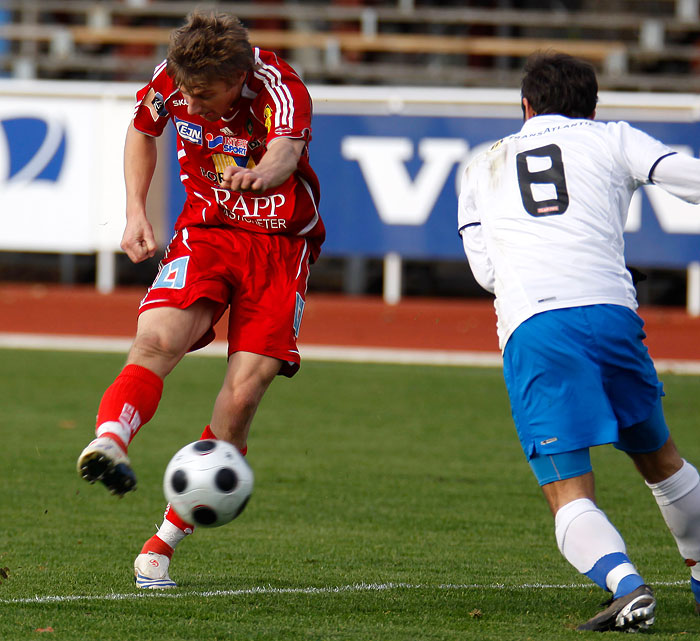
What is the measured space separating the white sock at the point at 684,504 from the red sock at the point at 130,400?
5.46 ft

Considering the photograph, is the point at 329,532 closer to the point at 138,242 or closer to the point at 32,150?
the point at 138,242

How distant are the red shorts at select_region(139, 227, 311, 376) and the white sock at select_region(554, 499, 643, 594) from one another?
1.26 m

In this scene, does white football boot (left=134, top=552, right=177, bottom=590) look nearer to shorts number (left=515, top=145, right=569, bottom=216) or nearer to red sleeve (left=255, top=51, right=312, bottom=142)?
red sleeve (left=255, top=51, right=312, bottom=142)

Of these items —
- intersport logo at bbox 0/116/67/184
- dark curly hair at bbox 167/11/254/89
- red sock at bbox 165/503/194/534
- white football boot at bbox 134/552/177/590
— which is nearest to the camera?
dark curly hair at bbox 167/11/254/89

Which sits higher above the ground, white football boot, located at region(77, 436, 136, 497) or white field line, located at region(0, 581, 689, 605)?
white football boot, located at region(77, 436, 136, 497)

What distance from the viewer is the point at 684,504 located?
380cm

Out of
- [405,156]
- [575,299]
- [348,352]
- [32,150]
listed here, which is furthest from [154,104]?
[32,150]

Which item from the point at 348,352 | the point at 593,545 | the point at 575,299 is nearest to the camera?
the point at 593,545

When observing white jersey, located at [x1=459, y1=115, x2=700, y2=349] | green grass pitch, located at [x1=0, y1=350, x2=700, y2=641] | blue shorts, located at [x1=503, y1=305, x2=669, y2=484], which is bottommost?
green grass pitch, located at [x1=0, y1=350, x2=700, y2=641]

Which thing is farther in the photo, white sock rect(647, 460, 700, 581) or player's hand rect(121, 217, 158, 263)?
player's hand rect(121, 217, 158, 263)

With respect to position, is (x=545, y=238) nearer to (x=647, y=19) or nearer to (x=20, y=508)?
(x=20, y=508)

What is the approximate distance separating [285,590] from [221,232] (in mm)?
1326

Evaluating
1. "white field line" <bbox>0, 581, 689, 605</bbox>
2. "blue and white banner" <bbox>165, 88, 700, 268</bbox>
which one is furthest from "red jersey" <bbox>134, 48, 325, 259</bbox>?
"blue and white banner" <bbox>165, 88, 700, 268</bbox>

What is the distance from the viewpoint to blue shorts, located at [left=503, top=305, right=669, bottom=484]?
137 inches
